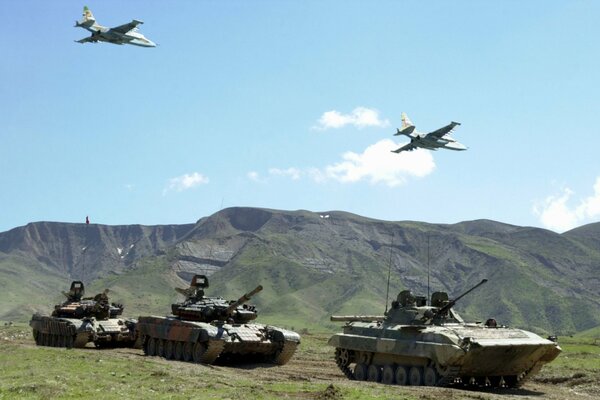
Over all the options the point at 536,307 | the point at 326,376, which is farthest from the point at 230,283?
the point at 326,376

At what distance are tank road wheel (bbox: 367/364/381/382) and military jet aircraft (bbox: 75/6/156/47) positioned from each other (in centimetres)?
2983

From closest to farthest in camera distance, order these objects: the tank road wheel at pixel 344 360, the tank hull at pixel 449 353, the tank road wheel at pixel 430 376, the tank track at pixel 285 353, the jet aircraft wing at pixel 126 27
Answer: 1. the tank hull at pixel 449 353
2. the tank road wheel at pixel 430 376
3. the tank road wheel at pixel 344 360
4. the tank track at pixel 285 353
5. the jet aircraft wing at pixel 126 27

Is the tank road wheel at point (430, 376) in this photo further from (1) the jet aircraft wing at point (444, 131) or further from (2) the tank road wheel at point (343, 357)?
(1) the jet aircraft wing at point (444, 131)

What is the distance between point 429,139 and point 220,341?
30.1 m

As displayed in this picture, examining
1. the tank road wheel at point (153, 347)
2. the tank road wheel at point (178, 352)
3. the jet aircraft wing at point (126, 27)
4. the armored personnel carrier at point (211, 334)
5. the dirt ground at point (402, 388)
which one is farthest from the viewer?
the jet aircraft wing at point (126, 27)

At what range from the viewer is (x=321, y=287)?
18688cm

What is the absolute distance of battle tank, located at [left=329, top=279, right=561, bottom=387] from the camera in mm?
22969

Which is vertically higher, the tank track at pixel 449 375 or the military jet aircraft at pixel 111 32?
the military jet aircraft at pixel 111 32

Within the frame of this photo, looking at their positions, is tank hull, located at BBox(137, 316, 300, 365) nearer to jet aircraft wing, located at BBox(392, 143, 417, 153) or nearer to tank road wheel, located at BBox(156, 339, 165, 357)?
tank road wheel, located at BBox(156, 339, 165, 357)

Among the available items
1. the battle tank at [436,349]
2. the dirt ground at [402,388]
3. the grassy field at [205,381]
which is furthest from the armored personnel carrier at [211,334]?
the battle tank at [436,349]

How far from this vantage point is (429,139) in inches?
2156

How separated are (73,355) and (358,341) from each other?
481 inches

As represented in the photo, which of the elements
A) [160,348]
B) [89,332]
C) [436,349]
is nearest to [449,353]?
[436,349]

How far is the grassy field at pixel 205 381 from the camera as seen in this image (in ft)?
61.4
